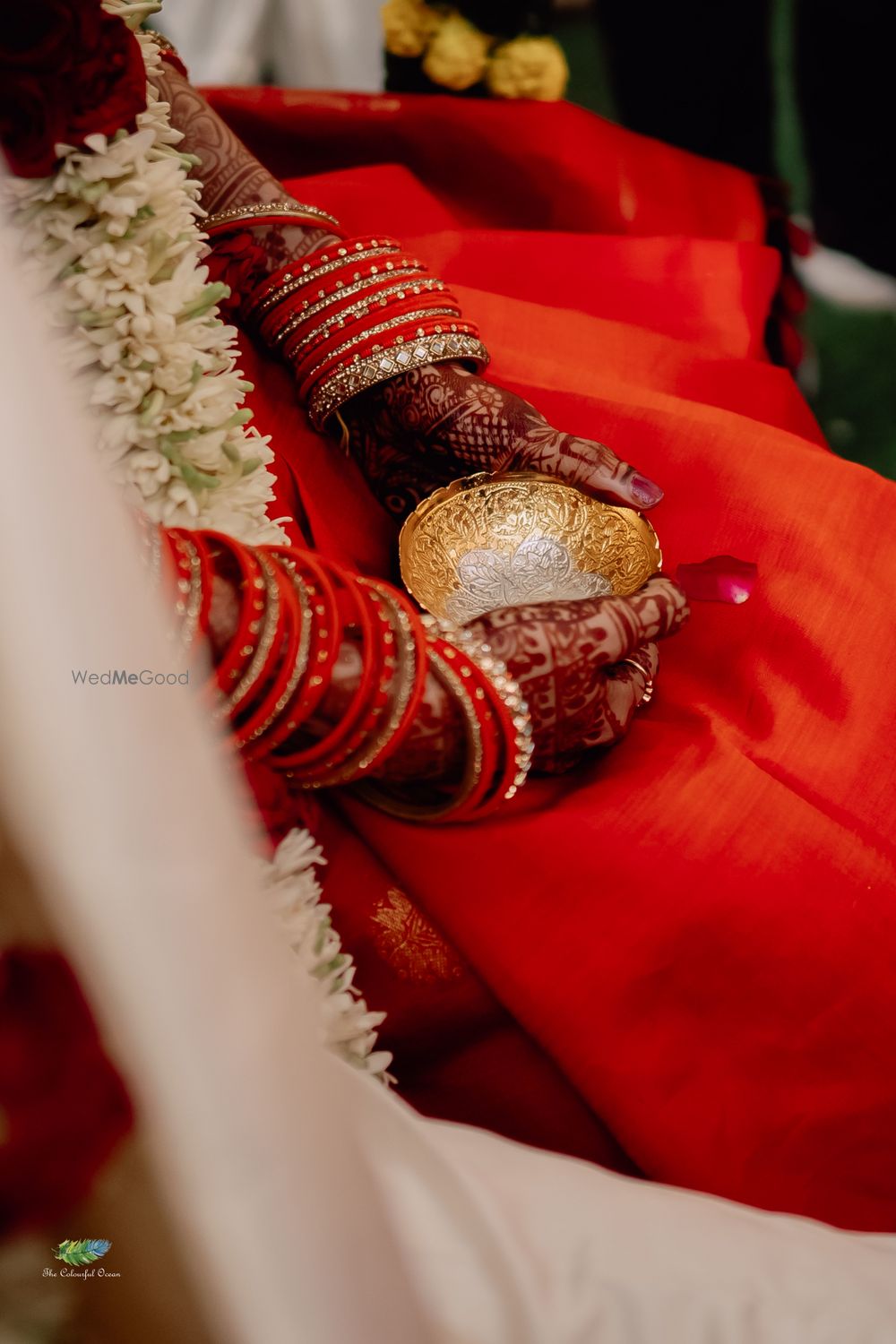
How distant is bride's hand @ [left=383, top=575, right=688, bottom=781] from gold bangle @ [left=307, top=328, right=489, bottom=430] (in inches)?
10.5

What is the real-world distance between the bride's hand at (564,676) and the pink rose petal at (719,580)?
0.30 feet

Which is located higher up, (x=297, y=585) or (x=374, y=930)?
(x=297, y=585)

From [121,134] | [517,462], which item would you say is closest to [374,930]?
[517,462]

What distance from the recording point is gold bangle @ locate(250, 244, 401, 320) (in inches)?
29.8

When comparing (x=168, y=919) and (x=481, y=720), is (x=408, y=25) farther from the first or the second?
(x=168, y=919)

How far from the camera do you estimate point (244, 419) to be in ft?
2.03

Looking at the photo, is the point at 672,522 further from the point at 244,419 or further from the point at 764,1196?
the point at 764,1196

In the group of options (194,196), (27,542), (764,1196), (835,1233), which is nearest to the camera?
(27,542)

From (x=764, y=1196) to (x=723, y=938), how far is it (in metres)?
0.16

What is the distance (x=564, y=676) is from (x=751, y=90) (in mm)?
1115

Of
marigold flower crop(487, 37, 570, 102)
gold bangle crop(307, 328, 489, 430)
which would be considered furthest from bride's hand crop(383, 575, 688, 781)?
marigold flower crop(487, 37, 570, 102)

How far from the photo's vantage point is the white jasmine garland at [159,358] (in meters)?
0.55

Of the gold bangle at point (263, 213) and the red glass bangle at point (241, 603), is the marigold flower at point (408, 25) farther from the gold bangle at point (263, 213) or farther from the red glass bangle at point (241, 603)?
the red glass bangle at point (241, 603)

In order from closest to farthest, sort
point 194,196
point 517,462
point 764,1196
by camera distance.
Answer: point 764,1196, point 194,196, point 517,462
